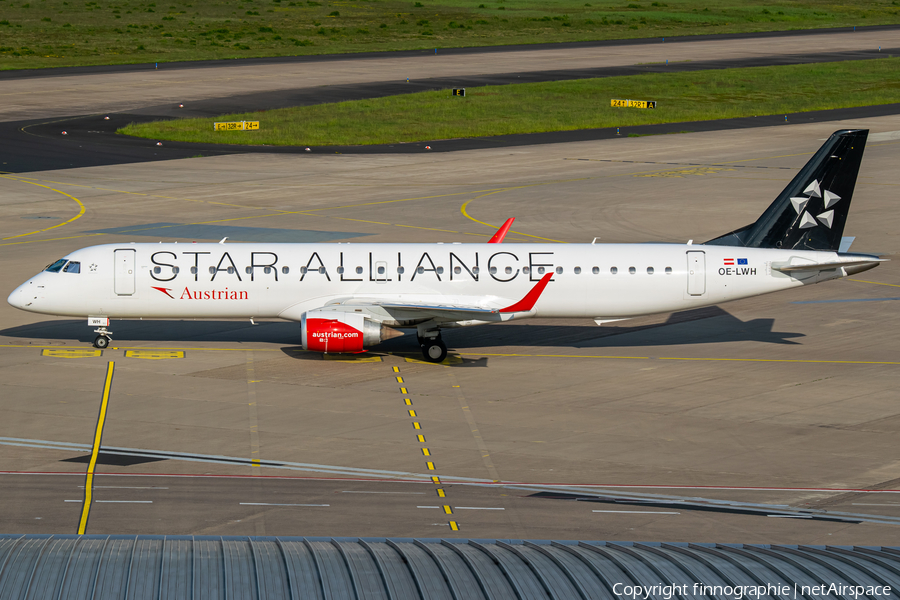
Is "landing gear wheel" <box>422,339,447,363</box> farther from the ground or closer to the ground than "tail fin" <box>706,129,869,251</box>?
closer to the ground

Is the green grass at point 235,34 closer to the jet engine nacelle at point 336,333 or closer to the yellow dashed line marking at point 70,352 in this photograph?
the yellow dashed line marking at point 70,352

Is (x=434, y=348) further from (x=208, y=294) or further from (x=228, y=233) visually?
(x=228, y=233)

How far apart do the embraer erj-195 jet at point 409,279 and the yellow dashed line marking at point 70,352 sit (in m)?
1.52

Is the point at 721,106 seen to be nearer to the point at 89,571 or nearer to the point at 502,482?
the point at 502,482

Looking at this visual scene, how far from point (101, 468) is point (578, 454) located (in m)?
14.5

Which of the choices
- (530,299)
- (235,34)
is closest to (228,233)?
(530,299)

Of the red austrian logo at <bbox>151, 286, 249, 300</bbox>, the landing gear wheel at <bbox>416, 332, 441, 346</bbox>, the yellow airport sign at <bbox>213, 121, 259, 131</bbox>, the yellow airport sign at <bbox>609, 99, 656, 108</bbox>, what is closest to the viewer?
the red austrian logo at <bbox>151, 286, 249, 300</bbox>

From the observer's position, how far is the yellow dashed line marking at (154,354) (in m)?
43.6

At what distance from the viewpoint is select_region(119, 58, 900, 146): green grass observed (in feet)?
335

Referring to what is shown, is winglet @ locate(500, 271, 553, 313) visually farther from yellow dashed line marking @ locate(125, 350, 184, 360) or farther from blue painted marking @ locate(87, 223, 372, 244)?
blue painted marking @ locate(87, 223, 372, 244)

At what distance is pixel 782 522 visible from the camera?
91.2ft

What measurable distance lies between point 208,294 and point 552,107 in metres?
78.0

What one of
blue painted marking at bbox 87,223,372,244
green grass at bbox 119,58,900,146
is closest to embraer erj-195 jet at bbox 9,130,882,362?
blue painted marking at bbox 87,223,372,244

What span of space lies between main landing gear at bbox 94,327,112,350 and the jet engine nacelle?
9.25 meters
